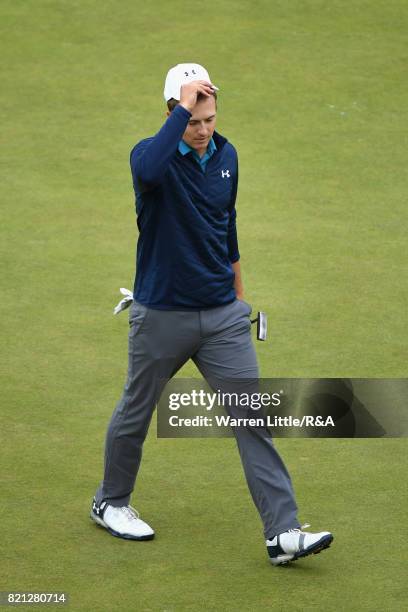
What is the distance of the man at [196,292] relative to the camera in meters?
5.45

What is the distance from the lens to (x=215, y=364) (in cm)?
563

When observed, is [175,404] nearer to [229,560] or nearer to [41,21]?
[229,560]

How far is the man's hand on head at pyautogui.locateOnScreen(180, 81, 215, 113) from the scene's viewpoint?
5328 millimetres

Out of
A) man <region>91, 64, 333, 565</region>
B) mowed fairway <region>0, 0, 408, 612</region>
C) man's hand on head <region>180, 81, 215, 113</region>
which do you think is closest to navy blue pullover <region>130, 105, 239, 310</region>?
man <region>91, 64, 333, 565</region>

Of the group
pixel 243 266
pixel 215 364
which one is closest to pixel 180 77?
pixel 215 364

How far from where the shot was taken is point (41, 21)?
43.3ft

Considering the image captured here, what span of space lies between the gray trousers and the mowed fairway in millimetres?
324

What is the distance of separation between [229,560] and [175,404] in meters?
0.96

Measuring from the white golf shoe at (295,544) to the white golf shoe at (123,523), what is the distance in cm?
61

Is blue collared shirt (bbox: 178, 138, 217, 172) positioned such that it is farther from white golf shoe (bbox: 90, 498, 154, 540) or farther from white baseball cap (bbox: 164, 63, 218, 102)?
white golf shoe (bbox: 90, 498, 154, 540)

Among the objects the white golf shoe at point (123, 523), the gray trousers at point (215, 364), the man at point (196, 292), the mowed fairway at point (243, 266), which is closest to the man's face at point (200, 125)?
the man at point (196, 292)

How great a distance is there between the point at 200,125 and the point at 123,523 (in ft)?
5.94

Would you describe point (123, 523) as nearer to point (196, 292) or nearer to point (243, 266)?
point (196, 292)

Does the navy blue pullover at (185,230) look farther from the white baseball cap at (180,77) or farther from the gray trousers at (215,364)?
the white baseball cap at (180,77)
